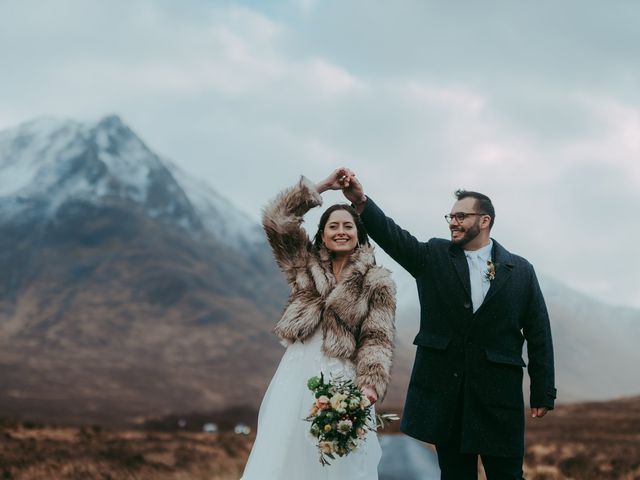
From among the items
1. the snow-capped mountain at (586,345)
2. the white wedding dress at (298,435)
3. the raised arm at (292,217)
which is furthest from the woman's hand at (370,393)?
the snow-capped mountain at (586,345)

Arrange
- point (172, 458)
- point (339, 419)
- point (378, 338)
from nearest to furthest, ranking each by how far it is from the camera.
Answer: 1. point (339, 419)
2. point (378, 338)
3. point (172, 458)

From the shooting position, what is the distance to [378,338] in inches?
201

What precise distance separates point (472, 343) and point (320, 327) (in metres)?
1.13

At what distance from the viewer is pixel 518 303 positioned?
17.0 ft

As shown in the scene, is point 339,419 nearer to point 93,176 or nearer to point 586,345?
point 93,176

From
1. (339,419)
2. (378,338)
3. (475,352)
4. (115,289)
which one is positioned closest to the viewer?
(339,419)

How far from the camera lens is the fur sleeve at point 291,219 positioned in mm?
5539

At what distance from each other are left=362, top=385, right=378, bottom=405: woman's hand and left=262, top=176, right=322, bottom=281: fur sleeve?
1144 millimetres

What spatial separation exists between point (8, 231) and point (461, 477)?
10544 centimetres

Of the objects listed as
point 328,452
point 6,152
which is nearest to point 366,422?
point 328,452

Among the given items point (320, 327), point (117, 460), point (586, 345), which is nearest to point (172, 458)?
point (117, 460)

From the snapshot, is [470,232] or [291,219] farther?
[291,219]

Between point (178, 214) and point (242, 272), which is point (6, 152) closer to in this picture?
point (178, 214)

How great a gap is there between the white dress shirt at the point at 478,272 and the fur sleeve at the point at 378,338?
23.1 inches
